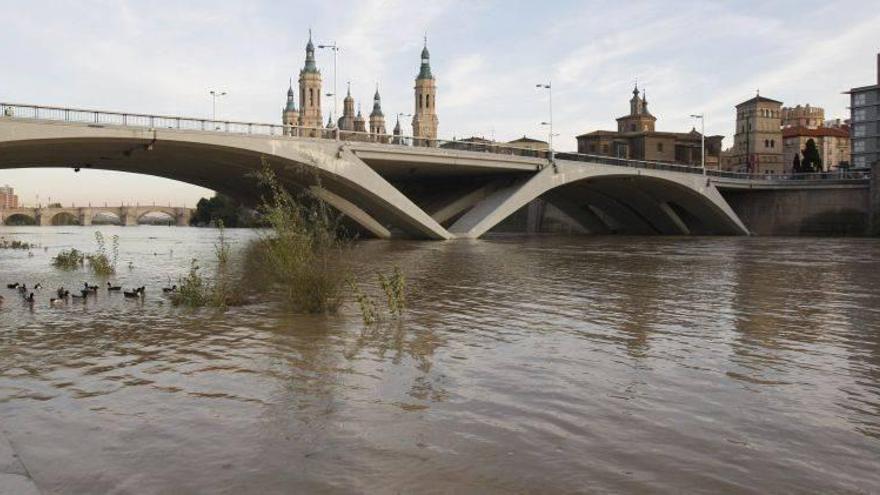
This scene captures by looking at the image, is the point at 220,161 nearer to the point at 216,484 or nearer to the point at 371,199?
the point at 371,199

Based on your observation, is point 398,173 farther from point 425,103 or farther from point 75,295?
point 425,103

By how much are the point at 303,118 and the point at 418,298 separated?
5002 inches

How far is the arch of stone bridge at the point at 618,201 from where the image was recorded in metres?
53.0

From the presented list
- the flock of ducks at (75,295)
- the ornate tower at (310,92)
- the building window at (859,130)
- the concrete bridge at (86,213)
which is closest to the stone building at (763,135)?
the building window at (859,130)

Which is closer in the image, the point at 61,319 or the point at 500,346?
the point at 500,346

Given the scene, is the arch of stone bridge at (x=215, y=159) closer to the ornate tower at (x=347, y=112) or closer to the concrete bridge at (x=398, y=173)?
the concrete bridge at (x=398, y=173)

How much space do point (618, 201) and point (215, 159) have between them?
47509 mm

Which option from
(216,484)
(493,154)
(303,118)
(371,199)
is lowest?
(216,484)

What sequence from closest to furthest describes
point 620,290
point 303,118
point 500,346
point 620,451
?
point 620,451, point 500,346, point 620,290, point 303,118

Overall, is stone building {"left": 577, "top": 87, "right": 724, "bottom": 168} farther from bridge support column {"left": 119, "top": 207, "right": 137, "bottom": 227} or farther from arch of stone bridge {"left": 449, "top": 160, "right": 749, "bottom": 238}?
bridge support column {"left": 119, "top": 207, "right": 137, "bottom": 227}

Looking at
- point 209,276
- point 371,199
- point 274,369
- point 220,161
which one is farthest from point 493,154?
point 274,369

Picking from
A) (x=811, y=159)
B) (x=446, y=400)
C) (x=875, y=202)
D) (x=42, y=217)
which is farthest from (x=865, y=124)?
(x=42, y=217)

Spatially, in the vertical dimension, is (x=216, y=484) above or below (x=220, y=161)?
below

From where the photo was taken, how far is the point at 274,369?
7746 mm
